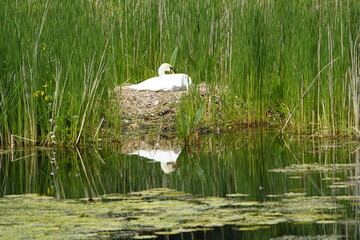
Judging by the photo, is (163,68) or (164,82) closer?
(164,82)

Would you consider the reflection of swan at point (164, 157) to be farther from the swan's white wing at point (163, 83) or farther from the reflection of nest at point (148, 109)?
the swan's white wing at point (163, 83)

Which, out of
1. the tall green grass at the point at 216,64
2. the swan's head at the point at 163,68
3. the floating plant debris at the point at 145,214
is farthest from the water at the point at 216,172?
the swan's head at the point at 163,68

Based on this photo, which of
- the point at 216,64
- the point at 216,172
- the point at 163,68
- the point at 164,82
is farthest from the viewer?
the point at 163,68

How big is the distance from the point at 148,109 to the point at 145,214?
18.8 ft

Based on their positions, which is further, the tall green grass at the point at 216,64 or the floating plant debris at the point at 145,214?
the tall green grass at the point at 216,64

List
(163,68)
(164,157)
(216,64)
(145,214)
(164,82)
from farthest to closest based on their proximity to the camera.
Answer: (163,68), (164,82), (216,64), (164,157), (145,214)

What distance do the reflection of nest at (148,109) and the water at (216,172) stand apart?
45.3 inches

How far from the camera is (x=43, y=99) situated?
863 centimetres

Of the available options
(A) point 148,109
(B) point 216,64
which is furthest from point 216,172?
(A) point 148,109

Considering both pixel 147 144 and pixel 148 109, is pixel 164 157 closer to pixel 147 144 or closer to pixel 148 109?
pixel 147 144

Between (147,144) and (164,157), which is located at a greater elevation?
(147,144)

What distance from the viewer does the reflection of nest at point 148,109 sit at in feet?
33.9

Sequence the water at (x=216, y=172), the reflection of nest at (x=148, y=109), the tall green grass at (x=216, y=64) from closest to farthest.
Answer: the water at (x=216, y=172) → the tall green grass at (x=216, y=64) → the reflection of nest at (x=148, y=109)

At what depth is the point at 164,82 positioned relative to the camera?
36.7 ft
